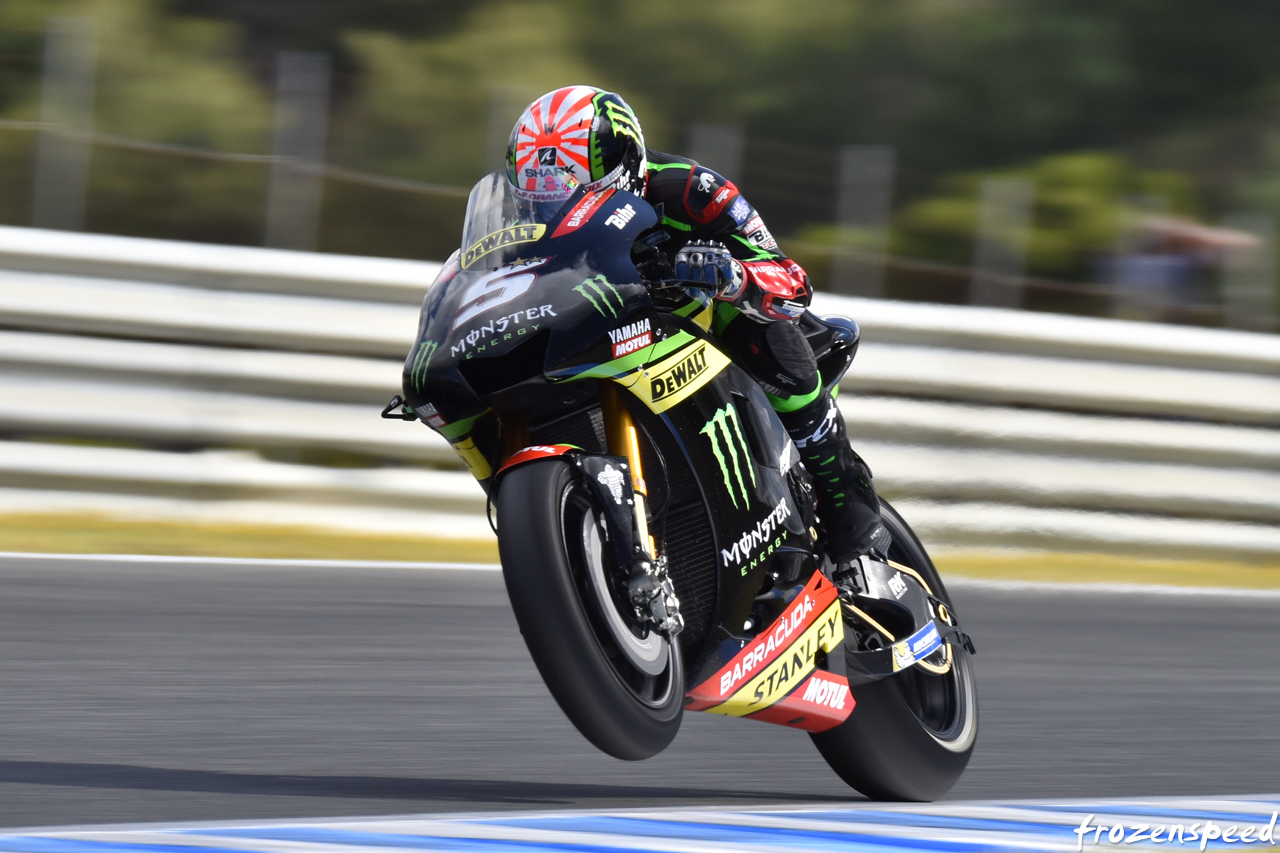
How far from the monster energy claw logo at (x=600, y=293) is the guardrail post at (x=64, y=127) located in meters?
6.13

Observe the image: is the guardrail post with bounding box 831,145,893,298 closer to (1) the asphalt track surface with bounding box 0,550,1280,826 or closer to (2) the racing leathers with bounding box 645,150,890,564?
(1) the asphalt track surface with bounding box 0,550,1280,826

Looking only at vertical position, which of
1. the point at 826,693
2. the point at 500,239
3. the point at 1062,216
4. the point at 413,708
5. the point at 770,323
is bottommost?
the point at 413,708

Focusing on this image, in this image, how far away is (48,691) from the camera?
16.0 ft

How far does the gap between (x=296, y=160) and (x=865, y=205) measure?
2.95m

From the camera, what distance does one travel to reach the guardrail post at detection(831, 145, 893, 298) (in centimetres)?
943

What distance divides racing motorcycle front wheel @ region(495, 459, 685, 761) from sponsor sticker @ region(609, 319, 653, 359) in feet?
0.85

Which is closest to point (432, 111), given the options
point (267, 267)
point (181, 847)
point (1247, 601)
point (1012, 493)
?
point (267, 267)

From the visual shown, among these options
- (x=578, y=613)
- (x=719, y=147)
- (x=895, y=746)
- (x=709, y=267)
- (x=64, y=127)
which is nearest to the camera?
(x=578, y=613)

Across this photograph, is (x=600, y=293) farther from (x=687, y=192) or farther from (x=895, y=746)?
(x=895, y=746)

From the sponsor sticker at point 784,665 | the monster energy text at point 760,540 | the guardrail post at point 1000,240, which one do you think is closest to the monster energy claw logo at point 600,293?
the monster energy text at point 760,540

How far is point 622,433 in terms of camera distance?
3502 millimetres

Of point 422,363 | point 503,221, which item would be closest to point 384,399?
point 503,221

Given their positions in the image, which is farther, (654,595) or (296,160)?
(296,160)

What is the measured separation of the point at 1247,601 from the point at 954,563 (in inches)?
47.1
